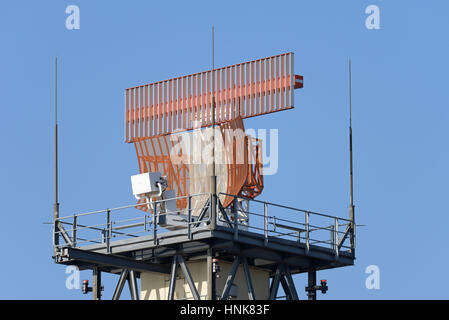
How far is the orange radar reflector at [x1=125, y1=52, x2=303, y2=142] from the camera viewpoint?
73.8 m

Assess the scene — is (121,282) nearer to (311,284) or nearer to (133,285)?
(133,285)

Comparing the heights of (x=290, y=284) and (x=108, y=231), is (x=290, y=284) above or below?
below

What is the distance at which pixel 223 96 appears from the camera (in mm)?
74500

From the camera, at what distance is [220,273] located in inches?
2795

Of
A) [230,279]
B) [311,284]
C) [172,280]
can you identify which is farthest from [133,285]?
[311,284]

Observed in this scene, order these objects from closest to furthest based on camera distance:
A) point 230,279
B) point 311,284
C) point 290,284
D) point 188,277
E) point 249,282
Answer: point 188,277 < point 230,279 < point 249,282 < point 290,284 < point 311,284

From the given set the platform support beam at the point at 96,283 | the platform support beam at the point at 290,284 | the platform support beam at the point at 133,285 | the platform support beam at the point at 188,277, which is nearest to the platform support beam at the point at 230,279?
the platform support beam at the point at 188,277

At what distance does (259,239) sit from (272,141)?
20.0ft

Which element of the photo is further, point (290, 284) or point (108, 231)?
point (290, 284)

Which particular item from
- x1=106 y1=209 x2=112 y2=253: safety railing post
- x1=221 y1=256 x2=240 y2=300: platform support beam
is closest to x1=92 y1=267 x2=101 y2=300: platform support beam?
x1=106 y1=209 x2=112 y2=253: safety railing post

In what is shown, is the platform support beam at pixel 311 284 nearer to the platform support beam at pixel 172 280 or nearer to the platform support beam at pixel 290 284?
the platform support beam at pixel 290 284

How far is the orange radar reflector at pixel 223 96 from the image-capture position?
73812mm
